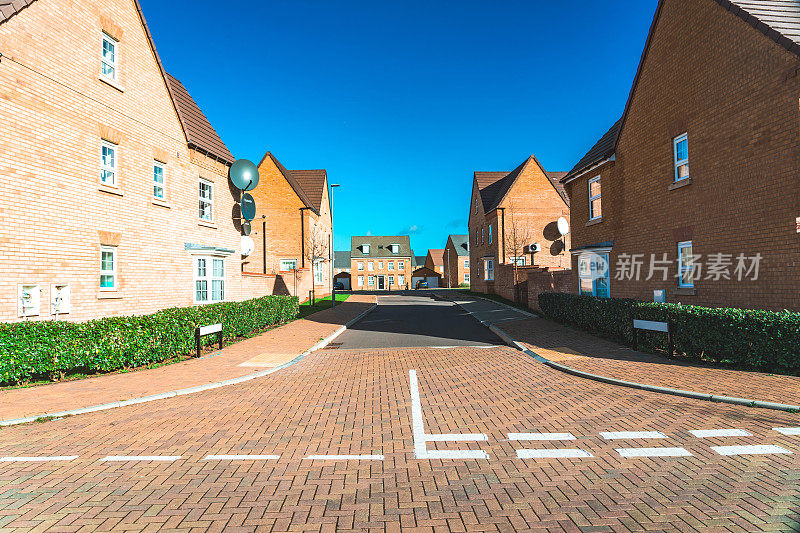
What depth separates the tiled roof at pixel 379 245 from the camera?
84.0 meters

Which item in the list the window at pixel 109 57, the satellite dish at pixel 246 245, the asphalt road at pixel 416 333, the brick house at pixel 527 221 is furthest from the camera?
the brick house at pixel 527 221

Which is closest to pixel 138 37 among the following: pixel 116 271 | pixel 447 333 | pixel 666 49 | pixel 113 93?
pixel 113 93

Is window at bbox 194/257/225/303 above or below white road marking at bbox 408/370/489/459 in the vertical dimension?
above

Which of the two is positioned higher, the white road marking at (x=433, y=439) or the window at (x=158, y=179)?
the window at (x=158, y=179)

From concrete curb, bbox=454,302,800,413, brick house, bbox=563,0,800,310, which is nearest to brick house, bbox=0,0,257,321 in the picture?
concrete curb, bbox=454,302,800,413

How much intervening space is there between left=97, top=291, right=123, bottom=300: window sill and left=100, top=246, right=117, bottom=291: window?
14 centimetres

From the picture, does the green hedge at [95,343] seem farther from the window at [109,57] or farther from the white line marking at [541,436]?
the white line marking at [541,436]

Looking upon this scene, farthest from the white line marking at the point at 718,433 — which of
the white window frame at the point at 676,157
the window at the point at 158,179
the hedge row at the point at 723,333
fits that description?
the window at the point at 158,179

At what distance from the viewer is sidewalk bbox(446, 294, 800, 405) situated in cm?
759

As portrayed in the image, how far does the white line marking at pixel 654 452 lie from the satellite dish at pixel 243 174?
1820cm

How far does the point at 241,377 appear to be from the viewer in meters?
9.46

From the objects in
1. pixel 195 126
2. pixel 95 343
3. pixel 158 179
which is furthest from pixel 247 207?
pixel 95 343

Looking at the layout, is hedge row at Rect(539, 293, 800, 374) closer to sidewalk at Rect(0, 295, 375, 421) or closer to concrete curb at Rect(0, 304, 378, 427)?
concrete curb at Rect(0, 304, 378, 427)

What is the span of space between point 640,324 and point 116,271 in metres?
15.2
